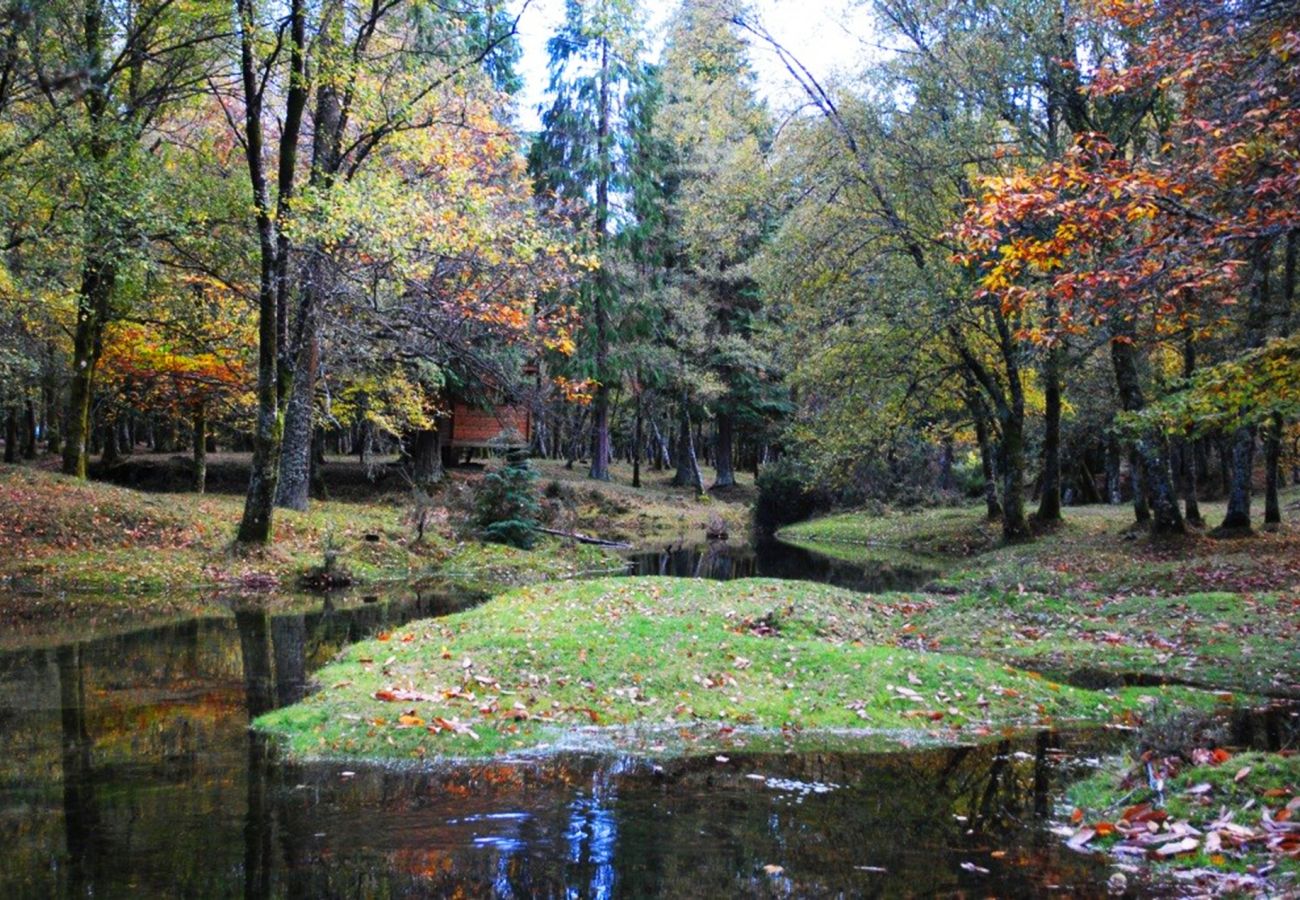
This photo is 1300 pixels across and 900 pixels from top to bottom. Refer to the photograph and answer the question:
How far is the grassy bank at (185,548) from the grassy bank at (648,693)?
26.8 ft

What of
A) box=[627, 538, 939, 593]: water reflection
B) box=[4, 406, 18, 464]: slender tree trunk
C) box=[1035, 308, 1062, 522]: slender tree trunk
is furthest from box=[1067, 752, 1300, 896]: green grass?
box=[4, 406, 18, 464]: slender tree trunk

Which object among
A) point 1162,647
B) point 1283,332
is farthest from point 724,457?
point 1162,647

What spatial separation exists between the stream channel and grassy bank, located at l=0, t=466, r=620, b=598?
9.28m

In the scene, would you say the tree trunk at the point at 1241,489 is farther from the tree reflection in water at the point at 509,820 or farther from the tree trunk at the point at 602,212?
the tree trunk at the point at 602,212

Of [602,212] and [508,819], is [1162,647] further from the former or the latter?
[602,212]

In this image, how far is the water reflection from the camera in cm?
2288

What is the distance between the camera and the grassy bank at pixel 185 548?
1731 centimetres

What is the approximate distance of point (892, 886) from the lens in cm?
499

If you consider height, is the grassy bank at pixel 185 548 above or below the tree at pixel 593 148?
below

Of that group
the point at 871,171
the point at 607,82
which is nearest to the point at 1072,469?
the point at 871,171

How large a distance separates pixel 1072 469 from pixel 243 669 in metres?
37.7

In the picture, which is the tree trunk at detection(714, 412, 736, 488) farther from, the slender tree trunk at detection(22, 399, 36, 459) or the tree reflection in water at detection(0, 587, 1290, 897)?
the tree reflection in water at detection(0, 587, 1290, 897)

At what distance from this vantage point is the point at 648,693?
906cm

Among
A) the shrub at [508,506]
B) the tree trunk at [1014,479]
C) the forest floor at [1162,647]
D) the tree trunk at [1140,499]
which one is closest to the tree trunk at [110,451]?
the shrub at [508,506]
